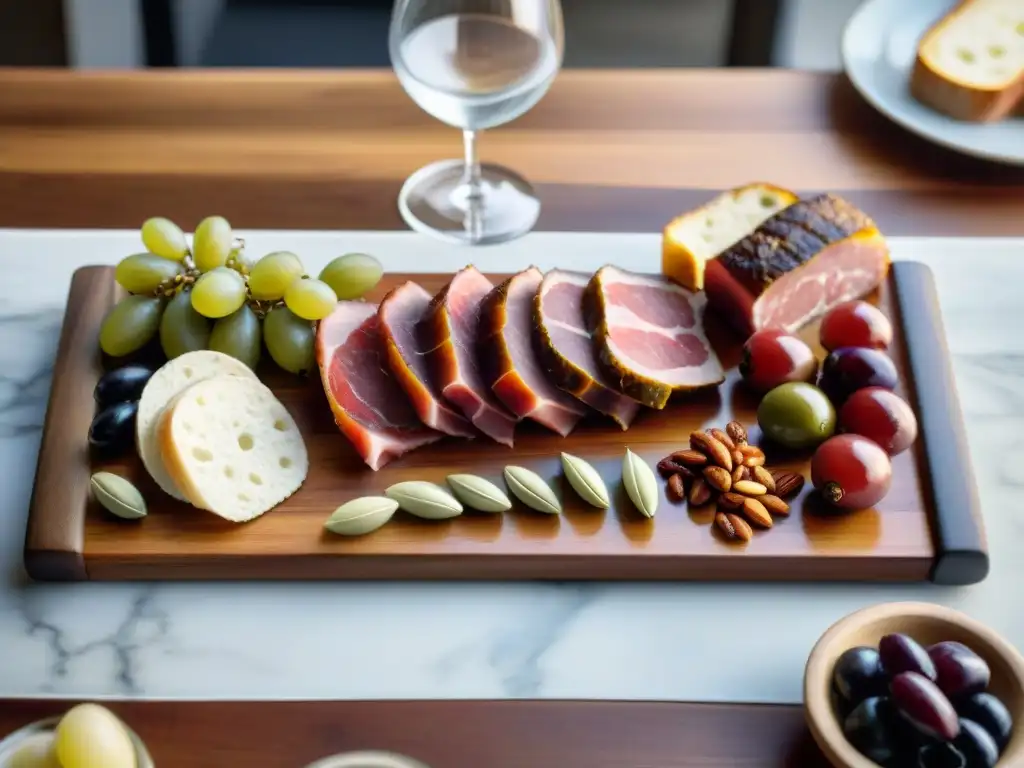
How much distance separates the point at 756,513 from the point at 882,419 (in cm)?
17

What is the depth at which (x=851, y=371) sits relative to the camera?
4.37 feet

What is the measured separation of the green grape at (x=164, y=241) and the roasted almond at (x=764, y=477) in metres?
0.68

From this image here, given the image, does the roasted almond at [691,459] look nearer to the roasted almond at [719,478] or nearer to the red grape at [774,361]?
the roasted almond at [719,478]

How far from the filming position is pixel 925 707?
0.93 m

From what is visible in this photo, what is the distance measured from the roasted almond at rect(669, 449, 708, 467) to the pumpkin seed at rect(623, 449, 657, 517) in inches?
1.2

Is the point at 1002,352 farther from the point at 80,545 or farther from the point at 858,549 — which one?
the point at 80,545

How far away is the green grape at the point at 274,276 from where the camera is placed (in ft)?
4.48

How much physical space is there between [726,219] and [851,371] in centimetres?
30

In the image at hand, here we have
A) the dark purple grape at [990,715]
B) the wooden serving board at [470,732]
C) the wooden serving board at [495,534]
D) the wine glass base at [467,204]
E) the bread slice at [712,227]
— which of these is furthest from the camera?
the wine glass base at [467,204]

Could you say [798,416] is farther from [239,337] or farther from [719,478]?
[239,337]

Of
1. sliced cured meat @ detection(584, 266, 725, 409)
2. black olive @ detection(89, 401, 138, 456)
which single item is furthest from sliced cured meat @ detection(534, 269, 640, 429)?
black olive @ detection(89, 401, 138, 456)

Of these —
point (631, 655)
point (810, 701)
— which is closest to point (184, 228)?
point (631, 655)

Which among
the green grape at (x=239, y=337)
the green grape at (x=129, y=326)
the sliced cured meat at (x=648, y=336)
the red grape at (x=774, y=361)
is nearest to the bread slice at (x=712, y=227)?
the sliced cured meat at (x=648, y=336)

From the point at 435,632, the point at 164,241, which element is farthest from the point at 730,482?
the point at 164,241
